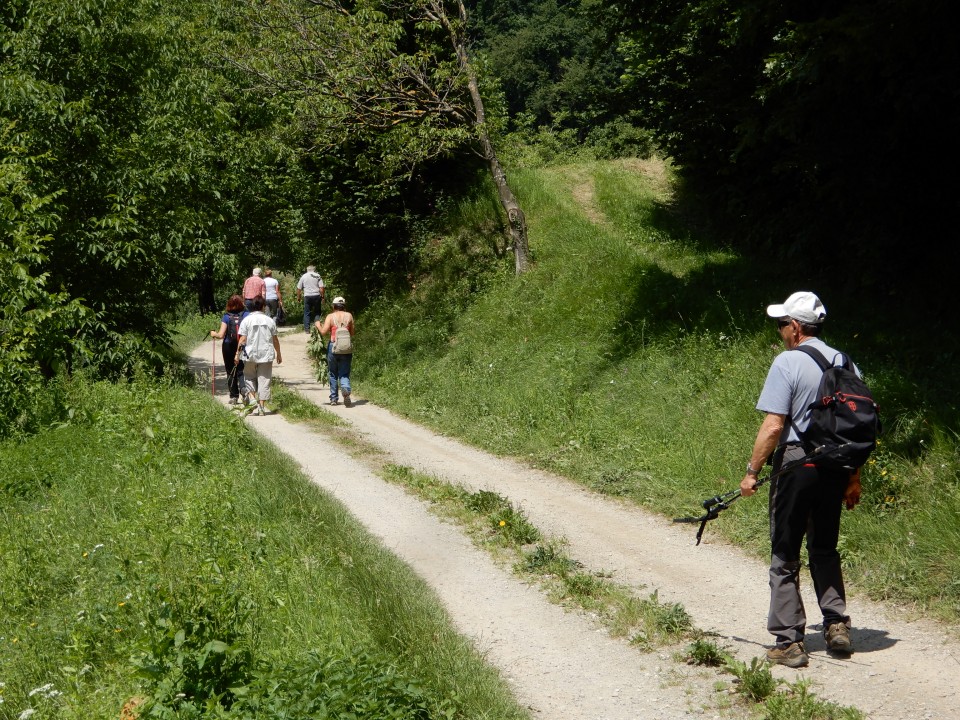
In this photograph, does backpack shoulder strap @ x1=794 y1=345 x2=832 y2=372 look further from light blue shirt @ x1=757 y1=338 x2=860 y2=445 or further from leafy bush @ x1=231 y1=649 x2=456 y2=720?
leafy bush @ x1=231 y1=649 x2=456 y2=720

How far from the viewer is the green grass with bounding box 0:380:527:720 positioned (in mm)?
4949

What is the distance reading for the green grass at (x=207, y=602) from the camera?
4949 millimetres

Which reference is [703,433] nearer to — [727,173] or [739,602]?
[739,602]

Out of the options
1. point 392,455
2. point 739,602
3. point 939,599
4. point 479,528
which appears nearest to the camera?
point 939,599

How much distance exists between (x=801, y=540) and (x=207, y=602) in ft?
11.7

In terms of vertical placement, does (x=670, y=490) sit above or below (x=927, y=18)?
below

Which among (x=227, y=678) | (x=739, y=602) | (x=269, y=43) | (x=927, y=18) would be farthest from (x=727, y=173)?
(x=227, y=678)

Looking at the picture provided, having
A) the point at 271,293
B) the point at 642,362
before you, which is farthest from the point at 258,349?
the point at 271,293

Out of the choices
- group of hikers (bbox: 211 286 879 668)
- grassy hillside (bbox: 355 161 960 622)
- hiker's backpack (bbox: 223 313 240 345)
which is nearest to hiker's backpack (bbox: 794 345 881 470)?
group of hikers (bbox: 211 286 879 668)

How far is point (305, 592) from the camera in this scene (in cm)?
639

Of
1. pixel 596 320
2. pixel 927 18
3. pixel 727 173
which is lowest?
pixel 596 320

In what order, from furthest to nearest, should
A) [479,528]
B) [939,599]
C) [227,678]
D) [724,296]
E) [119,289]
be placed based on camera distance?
[119,289]
[724,296]
[479,528]
[939,599]
[227,678]

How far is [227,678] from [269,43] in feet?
52.1

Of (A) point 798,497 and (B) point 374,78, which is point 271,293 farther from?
(A) point 798,497
